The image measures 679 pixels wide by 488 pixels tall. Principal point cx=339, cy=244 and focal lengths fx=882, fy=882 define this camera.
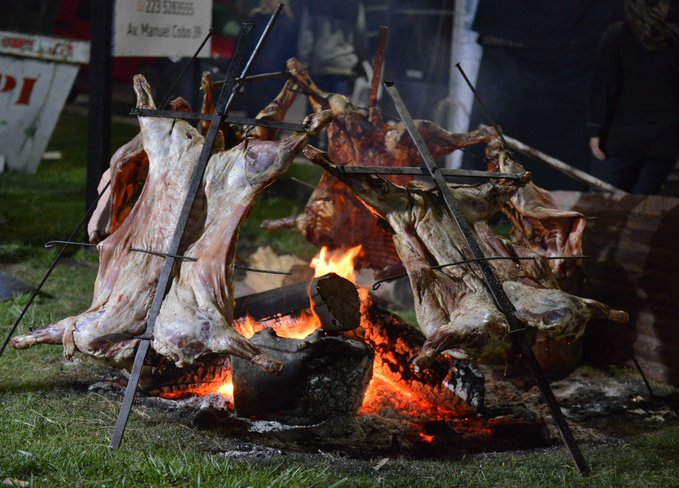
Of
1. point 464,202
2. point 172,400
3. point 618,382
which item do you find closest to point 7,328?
point 172,400

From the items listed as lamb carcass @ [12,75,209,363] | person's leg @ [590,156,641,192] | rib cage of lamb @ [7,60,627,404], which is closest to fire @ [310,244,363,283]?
rib cage of lamb @ [7,60,627,404]

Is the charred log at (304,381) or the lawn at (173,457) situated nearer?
the lawn at (173,457)

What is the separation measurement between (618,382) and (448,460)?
228cm

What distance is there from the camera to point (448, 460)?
15.1 feet

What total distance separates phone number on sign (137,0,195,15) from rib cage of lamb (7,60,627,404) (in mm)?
3718

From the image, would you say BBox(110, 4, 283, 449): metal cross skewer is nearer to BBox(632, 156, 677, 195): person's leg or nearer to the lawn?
the lawn

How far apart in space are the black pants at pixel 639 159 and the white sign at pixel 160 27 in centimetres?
437

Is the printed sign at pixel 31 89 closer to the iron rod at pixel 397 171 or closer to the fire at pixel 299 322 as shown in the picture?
the fire at pixel 299 322

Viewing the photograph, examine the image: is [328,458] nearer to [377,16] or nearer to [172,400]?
[172,400]

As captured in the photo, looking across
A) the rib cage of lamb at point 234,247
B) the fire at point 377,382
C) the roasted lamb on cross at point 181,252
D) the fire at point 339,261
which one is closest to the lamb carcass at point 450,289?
the rib cage of lamb at point 234,247

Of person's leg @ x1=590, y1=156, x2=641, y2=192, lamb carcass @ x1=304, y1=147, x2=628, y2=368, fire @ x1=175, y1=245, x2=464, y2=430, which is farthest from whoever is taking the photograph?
person's leg @ x1=590, y1=156, x2=641, y2=192

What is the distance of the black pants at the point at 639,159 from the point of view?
8383 millimetres

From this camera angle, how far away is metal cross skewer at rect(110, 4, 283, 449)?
441 cm

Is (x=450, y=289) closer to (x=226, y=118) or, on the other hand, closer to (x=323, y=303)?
(x=323, y=303)
